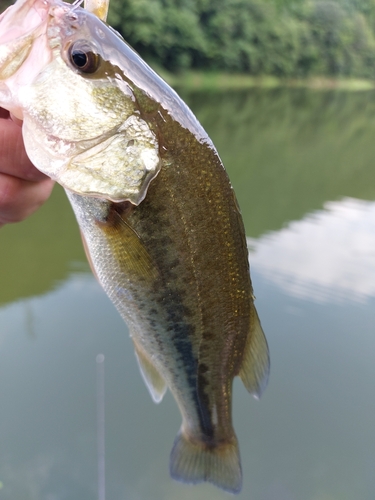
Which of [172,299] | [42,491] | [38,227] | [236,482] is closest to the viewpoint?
[172,299]

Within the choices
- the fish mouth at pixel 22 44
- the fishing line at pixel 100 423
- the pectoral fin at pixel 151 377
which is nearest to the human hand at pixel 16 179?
the fish mouth at pixel 22 44

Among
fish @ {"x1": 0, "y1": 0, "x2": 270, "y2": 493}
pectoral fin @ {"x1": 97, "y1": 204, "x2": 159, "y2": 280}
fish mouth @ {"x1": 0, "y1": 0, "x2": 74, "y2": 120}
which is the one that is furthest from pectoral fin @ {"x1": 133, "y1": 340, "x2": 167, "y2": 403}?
fish mouth @ {"x1": 0, "y1": 0, "x2": 74, "y2": 120}

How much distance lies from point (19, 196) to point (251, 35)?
40556 millimetres

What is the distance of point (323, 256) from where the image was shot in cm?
682

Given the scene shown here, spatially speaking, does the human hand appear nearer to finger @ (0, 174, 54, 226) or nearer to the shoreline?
finger @ (0, 174, 54, 226)

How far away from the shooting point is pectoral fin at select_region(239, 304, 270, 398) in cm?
154

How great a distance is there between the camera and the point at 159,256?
1293mm

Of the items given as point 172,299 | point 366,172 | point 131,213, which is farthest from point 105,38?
point 366,172

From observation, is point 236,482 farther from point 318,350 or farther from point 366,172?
point 366,172

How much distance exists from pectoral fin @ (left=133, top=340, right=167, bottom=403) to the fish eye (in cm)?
98

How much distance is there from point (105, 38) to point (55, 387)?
11.4 feet

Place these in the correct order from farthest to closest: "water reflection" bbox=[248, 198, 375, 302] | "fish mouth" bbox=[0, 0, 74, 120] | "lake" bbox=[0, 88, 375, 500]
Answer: "water reflection" bbox=[248, 198, 375, 302], "lake" bbox=[0, 88, 375, 500], "fish mouth" bbox=[0, 0, 74, 120]

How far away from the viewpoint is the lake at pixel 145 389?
3.41 metres

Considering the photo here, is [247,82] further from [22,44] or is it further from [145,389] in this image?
[22,44]
